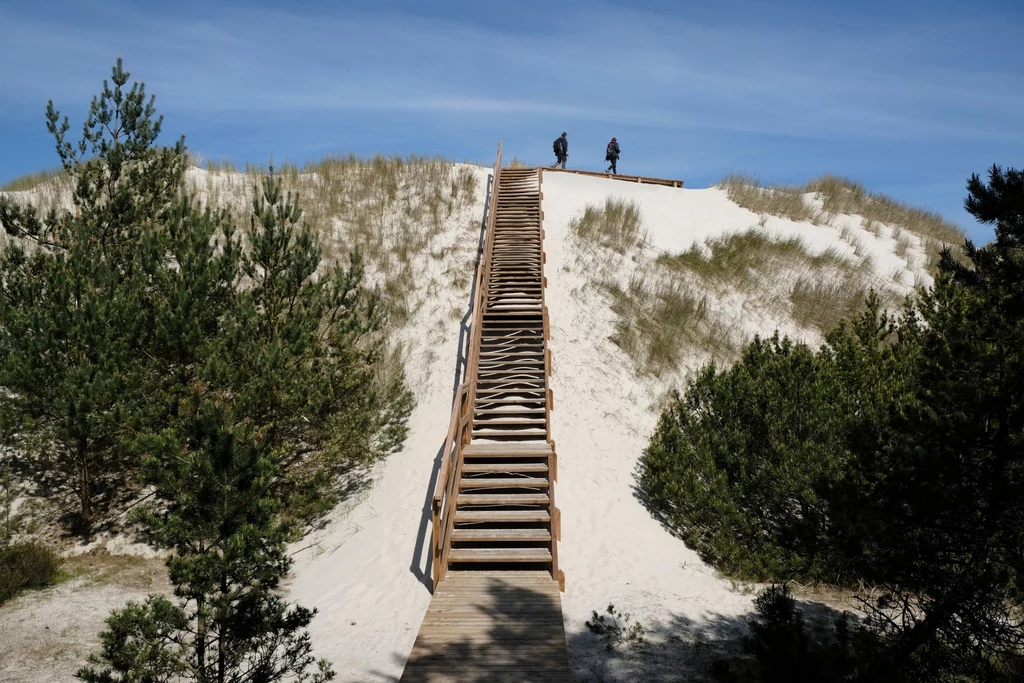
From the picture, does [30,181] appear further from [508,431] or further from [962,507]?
[962,507]

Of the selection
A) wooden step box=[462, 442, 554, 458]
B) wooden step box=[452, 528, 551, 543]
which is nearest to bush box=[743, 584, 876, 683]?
wooden step box=[452, 528, 551, 543]

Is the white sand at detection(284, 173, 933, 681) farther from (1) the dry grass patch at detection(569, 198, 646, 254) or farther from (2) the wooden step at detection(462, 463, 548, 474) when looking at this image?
(1) the dry grass patch at detection(569, 198, 646, 254)

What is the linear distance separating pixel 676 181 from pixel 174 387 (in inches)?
914

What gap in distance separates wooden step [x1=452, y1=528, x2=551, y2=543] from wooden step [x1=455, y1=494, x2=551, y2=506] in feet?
2.06

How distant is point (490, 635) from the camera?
8.19m

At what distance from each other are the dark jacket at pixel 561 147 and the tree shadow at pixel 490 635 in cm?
2271

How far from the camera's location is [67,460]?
44.7 ft

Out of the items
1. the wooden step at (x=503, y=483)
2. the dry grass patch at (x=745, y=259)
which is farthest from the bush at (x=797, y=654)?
the dry grass patch at (x=745, y=259)

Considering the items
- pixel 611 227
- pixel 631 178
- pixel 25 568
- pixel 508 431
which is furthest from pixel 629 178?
pixel 25 568

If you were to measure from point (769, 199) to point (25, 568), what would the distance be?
2697cm

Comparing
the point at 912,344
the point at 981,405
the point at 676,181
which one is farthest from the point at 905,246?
the point at 981,405

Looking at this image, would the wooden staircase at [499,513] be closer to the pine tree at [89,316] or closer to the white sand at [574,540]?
the white sand at [574,540]

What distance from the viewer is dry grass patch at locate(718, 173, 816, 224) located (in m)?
26.2

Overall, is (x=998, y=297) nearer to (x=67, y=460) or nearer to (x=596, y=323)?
(x=596, y=323)
